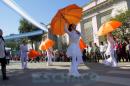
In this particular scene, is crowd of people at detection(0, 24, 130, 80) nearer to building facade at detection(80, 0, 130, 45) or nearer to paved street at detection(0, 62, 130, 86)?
paved street at detection(0, 62, 130, 86)

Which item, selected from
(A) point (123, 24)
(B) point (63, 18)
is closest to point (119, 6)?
(A) point (123, 24)

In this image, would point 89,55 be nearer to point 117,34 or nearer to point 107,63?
point 117,34

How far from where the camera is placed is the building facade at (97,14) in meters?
41.5

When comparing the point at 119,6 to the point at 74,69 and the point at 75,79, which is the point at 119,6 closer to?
the point at 74,69

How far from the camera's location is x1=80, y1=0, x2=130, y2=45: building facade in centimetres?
4151

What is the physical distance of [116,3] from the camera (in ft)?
138

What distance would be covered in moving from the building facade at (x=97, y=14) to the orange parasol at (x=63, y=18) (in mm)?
26164

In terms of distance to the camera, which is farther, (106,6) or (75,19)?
(106,6)

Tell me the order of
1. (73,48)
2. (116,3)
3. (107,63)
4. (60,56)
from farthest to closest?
1. (116,3)
2. (60,56)
3. (107,63)
4. (73,48)

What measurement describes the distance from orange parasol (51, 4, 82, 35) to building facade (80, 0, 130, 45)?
26.2 meters

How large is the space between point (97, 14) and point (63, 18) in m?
34.5

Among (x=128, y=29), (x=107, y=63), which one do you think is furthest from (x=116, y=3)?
(x=107, y=63)

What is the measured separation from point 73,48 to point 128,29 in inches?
850

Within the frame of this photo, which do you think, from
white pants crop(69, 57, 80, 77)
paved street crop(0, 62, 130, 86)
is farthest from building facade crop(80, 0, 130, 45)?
white pants crop(69, 57, 80, 77)
